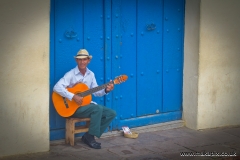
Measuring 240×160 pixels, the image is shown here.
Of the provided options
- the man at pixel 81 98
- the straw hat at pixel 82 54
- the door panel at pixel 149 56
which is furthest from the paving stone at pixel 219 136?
the straw hat at pixel 82 54

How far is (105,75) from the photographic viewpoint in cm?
741

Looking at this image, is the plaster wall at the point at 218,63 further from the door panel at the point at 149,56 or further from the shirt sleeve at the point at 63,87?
the shirt sleeve at the point at 63,87

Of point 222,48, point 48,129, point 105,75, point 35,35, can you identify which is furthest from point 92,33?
point 222,48

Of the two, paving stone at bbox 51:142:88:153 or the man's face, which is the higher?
the man's face

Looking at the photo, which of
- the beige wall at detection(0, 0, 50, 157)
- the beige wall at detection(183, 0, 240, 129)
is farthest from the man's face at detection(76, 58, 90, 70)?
the beige wall at detection(183, 0, 240, 129)

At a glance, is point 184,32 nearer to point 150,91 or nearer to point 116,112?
point 150,91

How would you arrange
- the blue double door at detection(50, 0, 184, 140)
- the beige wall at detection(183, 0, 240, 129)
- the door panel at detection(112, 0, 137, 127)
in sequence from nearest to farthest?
1. the blue double door at detection(50, 0, 184, 140)
2. the door panel at detection(112, 0, 137, 127)
3. the beige wall at detection(183, 0, 240, 129)

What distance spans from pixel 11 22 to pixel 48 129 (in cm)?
148

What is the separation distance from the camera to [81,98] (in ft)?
22.2

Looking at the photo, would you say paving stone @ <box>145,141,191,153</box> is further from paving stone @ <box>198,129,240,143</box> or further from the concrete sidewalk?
paving stone @ <box>198,129,240,143</box>

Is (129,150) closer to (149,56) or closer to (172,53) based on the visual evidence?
(149,56)

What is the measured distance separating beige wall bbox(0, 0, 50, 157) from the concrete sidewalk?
11.2 inches

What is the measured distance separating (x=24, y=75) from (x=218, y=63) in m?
3.36

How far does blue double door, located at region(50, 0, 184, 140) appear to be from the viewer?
23.1ft
